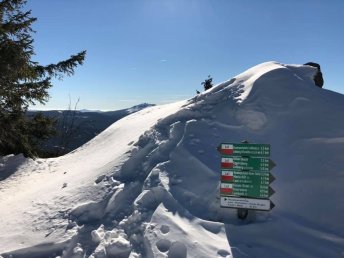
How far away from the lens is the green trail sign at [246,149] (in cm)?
634

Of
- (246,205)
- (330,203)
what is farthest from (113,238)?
(330,203)

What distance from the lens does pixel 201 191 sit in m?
7.09

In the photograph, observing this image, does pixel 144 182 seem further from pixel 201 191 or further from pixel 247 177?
pixel 247 177

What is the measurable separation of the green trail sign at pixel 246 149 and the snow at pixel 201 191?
956 millimetres

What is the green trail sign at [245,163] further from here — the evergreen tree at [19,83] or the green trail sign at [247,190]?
the evergreen tree at [19,83]

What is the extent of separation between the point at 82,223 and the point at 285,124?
5.18 m

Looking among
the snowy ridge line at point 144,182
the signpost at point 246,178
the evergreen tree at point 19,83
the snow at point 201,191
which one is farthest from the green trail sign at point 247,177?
the evergreen tree at point 19,83

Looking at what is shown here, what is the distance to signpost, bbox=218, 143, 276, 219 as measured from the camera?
624 cm

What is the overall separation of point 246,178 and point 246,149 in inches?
20.3

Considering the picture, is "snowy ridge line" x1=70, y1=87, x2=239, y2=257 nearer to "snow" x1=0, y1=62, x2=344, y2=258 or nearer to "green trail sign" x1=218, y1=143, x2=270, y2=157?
"snow" x1=0, y1=62, x2=344, y2=258

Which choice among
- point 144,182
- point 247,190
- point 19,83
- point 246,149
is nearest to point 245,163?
point 246,149

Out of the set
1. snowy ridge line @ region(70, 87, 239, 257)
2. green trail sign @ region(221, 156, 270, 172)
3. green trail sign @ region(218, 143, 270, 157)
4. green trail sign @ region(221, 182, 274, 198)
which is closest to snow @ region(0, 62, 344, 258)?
snowy ridge line @ region(70, 87, 239, 257)

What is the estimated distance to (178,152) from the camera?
8.26 metres

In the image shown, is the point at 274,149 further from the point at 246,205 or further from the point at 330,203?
the point at 246,205
